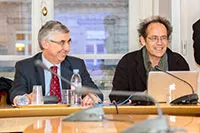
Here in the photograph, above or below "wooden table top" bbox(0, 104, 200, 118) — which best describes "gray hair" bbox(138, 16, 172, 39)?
above

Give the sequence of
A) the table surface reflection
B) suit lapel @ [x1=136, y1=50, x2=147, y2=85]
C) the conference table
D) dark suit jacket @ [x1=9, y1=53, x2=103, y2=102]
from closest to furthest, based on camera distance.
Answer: the table surface reflection → the conference table → dark suit jacket @ [x1=9, y1=53, x2=103, y2=102] → suit lapel @ [x1=136, y1=50, x2=147, y2=85]

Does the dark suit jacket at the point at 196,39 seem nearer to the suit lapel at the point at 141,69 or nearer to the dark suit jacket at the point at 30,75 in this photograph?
the suit lapel at the point at 141,69

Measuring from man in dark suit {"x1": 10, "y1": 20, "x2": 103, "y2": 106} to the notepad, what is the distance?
51cm

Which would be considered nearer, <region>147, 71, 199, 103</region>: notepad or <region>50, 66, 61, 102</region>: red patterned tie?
<region>147, 71, 199, 103</region>: notepad

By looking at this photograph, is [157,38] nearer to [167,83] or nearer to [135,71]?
[135,71]

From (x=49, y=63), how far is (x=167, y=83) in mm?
970

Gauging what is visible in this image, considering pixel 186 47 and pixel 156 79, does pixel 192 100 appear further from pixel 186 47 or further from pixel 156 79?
pixel 186 47

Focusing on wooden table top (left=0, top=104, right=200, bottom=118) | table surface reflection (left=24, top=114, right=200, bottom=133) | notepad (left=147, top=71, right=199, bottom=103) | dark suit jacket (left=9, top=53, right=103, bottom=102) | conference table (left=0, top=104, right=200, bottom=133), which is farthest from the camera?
dark suit jacket (left=9, top=53, right=103, bottom=102)

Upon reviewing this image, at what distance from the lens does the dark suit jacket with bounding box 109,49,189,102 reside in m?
3.27

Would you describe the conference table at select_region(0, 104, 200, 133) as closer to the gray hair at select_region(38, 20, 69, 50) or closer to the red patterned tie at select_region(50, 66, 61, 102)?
the red patterned tie at select_region(50, 66, 61, 102)

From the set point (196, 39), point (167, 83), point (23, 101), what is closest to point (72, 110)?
point (23, 101)

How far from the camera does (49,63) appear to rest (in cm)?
307

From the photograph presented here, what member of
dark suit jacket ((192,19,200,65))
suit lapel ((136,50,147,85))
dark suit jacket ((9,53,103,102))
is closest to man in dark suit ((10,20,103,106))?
dark suit jacket ((9,53,103,102))

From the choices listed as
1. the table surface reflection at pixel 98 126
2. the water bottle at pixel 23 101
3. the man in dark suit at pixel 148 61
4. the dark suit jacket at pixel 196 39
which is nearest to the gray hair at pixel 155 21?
the man in dark suit at pixel 148 61
